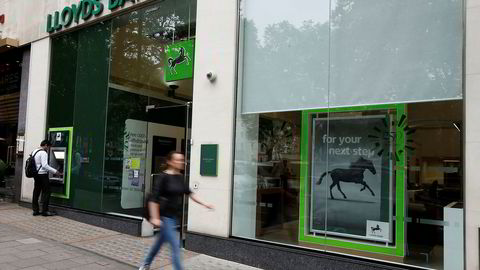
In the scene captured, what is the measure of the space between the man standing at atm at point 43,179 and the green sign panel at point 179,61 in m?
3.60

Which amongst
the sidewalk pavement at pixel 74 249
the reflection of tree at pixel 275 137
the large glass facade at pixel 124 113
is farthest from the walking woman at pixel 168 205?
the large glass facade at pixel 124 113

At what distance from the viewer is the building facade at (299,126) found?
5.13 meters

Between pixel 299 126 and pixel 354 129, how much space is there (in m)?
0.84

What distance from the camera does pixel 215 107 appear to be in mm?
6836

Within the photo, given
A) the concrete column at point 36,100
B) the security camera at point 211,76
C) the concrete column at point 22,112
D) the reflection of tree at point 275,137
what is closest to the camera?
the reflection of tree at point 275,137

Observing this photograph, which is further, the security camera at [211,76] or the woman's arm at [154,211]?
the security camera at [211,76]

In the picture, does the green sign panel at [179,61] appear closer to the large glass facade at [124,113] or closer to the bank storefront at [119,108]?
the bank storefront at [119,108]

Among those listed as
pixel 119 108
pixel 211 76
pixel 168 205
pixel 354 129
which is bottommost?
pixel 168 205

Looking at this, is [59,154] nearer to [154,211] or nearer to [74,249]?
[74,249]

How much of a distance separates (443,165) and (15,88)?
11.8 metres

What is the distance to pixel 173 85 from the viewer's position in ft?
27.0

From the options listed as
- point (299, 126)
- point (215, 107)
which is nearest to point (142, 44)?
point (215, 107)
